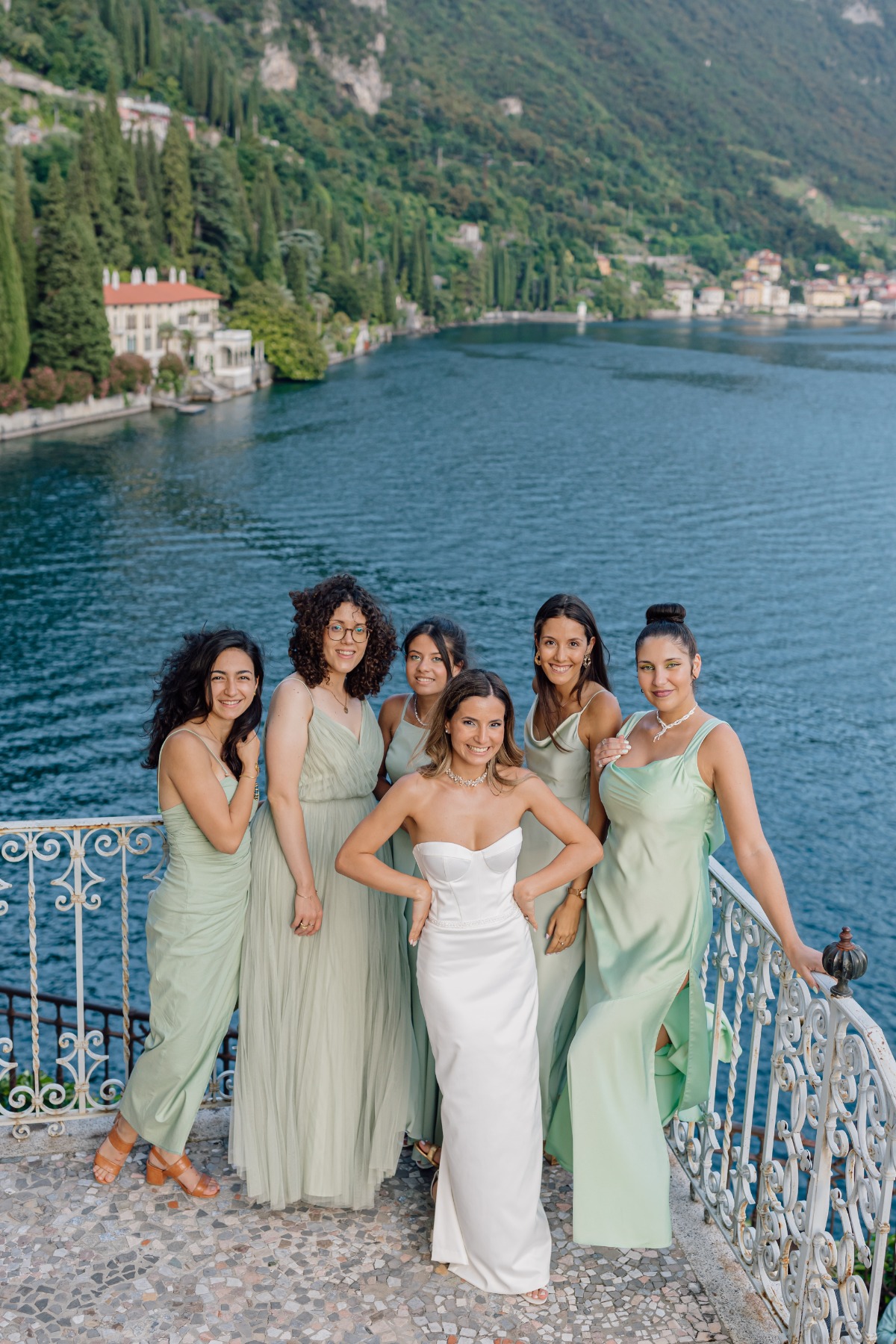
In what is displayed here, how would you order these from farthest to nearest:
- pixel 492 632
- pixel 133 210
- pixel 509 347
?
pixel 509 347
pixel 133 210
pixel 492 632

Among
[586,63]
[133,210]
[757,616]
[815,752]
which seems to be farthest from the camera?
[586,63]

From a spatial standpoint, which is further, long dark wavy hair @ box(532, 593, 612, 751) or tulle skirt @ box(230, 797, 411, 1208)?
tulle skirt @ box(230, 797, 411, 1208)

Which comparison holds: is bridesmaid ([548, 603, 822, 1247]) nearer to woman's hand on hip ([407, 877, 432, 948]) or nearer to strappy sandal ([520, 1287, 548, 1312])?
strappy sandal ([520, 1287, 548, 1312])

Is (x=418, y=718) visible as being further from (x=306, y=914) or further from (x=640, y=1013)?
(x=640, y=1013)

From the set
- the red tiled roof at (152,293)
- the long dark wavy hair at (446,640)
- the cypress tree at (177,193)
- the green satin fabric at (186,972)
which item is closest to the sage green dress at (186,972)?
the green satin fabric at (186,972)

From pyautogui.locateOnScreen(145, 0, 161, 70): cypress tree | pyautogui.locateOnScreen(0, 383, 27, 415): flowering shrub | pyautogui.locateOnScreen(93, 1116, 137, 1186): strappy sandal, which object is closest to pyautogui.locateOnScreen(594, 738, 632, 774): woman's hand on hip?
pyautogui.locateOnScreen(93, 1116, 137, 1186): strappy sandal

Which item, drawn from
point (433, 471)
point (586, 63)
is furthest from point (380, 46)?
point (433, 471)

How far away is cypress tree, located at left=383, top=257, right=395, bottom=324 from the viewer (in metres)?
85.7

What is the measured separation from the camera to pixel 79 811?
17.0 m

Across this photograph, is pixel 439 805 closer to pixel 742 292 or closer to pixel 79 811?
pixel 79 811

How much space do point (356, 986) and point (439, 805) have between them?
75cm

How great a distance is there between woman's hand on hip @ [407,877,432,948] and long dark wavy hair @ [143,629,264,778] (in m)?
0.68

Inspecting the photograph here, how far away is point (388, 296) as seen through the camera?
86938 millimetres

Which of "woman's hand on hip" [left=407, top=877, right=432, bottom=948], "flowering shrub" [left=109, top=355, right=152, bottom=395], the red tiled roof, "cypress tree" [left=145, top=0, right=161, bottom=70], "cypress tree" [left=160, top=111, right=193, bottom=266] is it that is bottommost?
"woman's hand on hip" [left=407, top=877, right=432, bottom=948]
